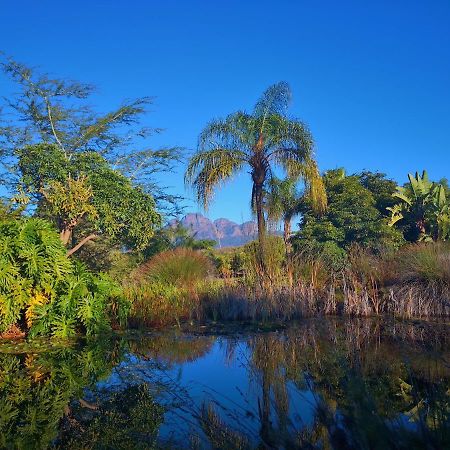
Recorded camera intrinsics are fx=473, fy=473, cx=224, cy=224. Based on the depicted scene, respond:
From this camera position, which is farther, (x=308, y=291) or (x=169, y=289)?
(x=308, y=291)

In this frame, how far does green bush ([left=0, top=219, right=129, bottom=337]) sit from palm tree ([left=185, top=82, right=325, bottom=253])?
894cm

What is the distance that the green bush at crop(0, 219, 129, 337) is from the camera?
929cm

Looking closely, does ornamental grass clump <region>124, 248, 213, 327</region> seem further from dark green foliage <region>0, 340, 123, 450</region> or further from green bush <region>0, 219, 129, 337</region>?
dark green foliage <region>0, 340, 123, 450</region>

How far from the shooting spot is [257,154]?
1867 centimetres

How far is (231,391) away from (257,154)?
44.2 feet

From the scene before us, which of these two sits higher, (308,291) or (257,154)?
(257,154)

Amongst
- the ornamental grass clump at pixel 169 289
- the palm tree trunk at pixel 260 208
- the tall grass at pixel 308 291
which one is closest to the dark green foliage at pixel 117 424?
the ornamental grass clump at pixel 169 289

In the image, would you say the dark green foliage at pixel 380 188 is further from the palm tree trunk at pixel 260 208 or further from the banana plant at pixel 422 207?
the palm tree trunk at pixel 260 208

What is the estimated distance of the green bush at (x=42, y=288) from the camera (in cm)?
929

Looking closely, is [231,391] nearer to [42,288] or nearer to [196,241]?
[42,288]

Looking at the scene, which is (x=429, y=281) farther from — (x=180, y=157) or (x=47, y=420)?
(x=180, y=157)

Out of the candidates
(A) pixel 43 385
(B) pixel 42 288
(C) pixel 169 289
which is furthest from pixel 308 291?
(A) pixel 43 385

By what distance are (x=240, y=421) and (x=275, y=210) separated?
47.0 feet

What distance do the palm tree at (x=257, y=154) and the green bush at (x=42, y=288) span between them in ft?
29.3
